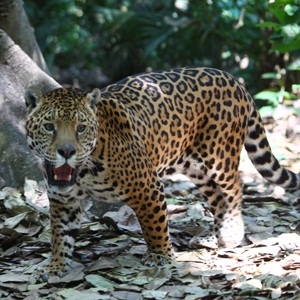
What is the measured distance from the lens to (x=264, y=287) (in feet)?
18.0

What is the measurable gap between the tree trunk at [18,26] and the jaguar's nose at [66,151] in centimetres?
435

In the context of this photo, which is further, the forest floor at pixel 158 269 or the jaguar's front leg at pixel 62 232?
the jaguar's front leg at pixel 62 232

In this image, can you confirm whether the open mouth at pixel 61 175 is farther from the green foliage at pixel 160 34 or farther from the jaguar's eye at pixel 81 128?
the green foliage at pixel 160 34

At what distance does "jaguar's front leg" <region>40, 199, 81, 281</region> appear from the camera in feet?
20.3

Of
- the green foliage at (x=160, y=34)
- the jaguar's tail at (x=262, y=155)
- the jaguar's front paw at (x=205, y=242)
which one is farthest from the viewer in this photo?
the green foliage at (x=160, y=34)

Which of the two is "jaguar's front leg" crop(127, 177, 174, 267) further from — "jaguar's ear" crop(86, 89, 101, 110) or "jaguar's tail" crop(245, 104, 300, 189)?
"jaguar's tail" crop(245, 104, 300, 189)

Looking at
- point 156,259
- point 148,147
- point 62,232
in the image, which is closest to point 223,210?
point 156,259

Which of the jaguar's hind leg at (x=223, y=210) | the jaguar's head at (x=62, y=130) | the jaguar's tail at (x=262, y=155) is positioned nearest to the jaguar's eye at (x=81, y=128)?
the jaguar's head at (x=62, y=130)

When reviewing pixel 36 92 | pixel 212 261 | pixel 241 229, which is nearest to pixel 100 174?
pixel 36 92

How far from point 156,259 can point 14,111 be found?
113 inches

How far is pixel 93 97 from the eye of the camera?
571cm

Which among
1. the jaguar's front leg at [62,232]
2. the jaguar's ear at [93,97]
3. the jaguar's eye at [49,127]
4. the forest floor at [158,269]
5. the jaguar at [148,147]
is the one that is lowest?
the forest floor at [158,269]

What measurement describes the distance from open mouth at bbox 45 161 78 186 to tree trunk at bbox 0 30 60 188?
2.38m

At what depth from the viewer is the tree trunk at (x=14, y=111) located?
790 cm
